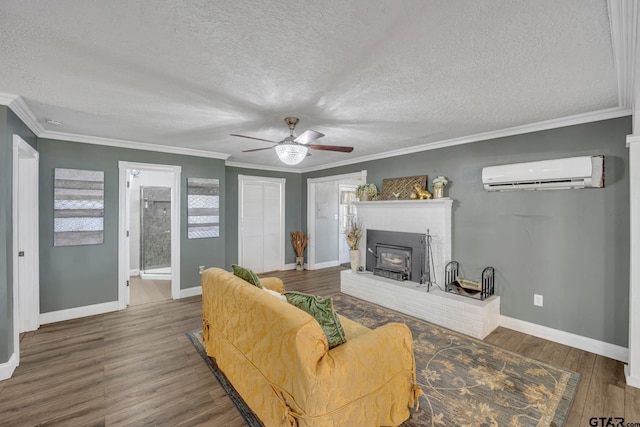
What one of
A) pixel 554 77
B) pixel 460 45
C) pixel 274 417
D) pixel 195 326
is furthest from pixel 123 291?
pixel 554 77

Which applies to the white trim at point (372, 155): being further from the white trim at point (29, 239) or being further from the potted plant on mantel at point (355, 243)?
the potted plant on mantel at point (355, 243)

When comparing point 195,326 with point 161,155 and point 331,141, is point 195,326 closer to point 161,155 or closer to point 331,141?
point 161,155

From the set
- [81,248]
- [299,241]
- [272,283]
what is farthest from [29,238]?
[299,241]

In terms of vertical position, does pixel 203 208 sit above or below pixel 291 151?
below

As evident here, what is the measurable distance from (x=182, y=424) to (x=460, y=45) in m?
3.11

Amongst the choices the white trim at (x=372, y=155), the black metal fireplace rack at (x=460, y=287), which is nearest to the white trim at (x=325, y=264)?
the white trim at (x=372, y=155)

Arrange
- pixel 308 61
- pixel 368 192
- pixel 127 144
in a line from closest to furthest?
1. pixel 308 61
2. pixel 127 144
3. pixel 368 192

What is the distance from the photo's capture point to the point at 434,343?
9.96ft

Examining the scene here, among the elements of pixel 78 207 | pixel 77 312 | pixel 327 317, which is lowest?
pixel 77 312

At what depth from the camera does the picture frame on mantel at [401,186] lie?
4359 mm

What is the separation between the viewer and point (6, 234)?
Answer: 247 cm

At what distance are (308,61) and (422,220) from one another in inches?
121

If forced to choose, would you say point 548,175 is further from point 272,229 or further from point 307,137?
point 272,229

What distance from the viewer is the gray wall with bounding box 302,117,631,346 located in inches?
109
